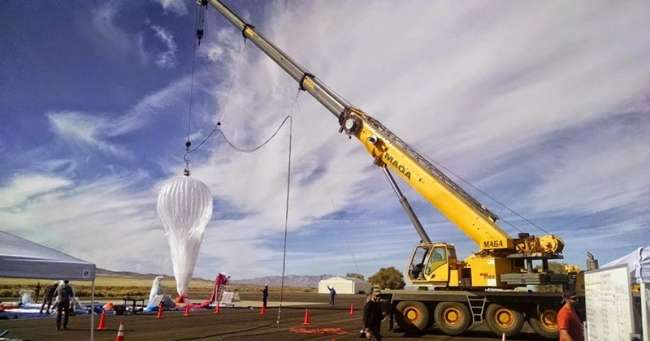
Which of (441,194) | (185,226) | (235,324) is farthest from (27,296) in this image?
(441,194)

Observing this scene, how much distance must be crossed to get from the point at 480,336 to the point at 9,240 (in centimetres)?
1508

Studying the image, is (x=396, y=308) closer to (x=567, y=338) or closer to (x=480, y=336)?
(x=480, y=336)

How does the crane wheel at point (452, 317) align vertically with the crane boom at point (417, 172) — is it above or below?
below

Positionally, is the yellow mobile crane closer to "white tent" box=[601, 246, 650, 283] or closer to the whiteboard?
"white tent" box=[601, 246, 650, 283]

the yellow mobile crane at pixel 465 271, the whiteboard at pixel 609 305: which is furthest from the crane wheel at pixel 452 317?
the whiteboard at pixel 609 305

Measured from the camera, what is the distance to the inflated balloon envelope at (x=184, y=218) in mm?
28406

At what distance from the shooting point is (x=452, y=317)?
1745 cm

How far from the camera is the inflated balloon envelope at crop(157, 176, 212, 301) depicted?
93.2ft

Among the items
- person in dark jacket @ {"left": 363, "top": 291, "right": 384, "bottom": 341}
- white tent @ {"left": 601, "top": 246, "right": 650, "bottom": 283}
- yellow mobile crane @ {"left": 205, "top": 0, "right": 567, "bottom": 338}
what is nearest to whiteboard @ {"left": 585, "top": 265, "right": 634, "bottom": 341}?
white tent @ {"left": 601, "top": 246, "right": 650, "bottom": 283}

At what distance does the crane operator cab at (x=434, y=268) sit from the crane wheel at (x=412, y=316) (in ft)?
2.60

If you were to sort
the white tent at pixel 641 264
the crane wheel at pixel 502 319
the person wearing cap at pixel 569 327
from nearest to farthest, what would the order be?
the person wearing cap at pixel 569 327, the white tent at pixel 641 264, the crane wheel at pixel 502 319

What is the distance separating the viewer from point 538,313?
54.4 ft

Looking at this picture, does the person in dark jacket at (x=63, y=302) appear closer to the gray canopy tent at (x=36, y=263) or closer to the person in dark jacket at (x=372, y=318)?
the gray canopy tent at (x=36, y=263)

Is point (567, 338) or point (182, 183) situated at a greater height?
point (182, 183)
